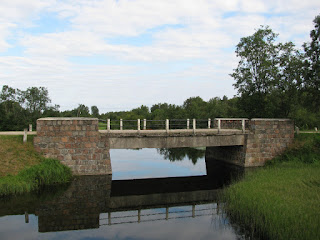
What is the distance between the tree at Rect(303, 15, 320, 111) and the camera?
78.1ft

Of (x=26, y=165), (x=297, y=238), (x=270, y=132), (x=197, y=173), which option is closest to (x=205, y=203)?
(x=297, y=238)

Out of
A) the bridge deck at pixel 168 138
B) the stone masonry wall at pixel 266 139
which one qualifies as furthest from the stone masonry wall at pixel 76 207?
the stone masonry wall at pixel 266 139

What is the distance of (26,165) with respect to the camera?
Result: 1911 centimetres

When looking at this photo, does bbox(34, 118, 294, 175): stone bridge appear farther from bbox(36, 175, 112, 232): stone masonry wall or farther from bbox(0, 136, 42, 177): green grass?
bbox(36, 175, 112, 232): stone masonry wall

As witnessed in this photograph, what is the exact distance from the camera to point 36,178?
18547 millimetres

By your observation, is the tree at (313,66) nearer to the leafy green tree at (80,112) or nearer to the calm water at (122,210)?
the calm water at (122,210)

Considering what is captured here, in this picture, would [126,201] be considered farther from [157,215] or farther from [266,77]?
[266,77]

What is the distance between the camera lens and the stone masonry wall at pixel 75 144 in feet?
69.5

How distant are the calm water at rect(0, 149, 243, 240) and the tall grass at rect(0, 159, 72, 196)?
849 millimetres

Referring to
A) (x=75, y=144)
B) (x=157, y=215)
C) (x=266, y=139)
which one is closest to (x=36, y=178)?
(x=75, y=144)

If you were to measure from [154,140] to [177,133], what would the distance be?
1.92 meters

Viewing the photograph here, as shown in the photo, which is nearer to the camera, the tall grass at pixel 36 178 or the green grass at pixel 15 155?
the tall grass at pixel 36 178

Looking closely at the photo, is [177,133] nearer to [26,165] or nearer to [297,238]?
[26,165]

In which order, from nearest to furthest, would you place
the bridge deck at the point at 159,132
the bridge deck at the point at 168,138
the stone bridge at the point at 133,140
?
the stone bridge at the point at 133,140
the bridge deck at the point at 159,132
the bridge deck at the point at 168,138
